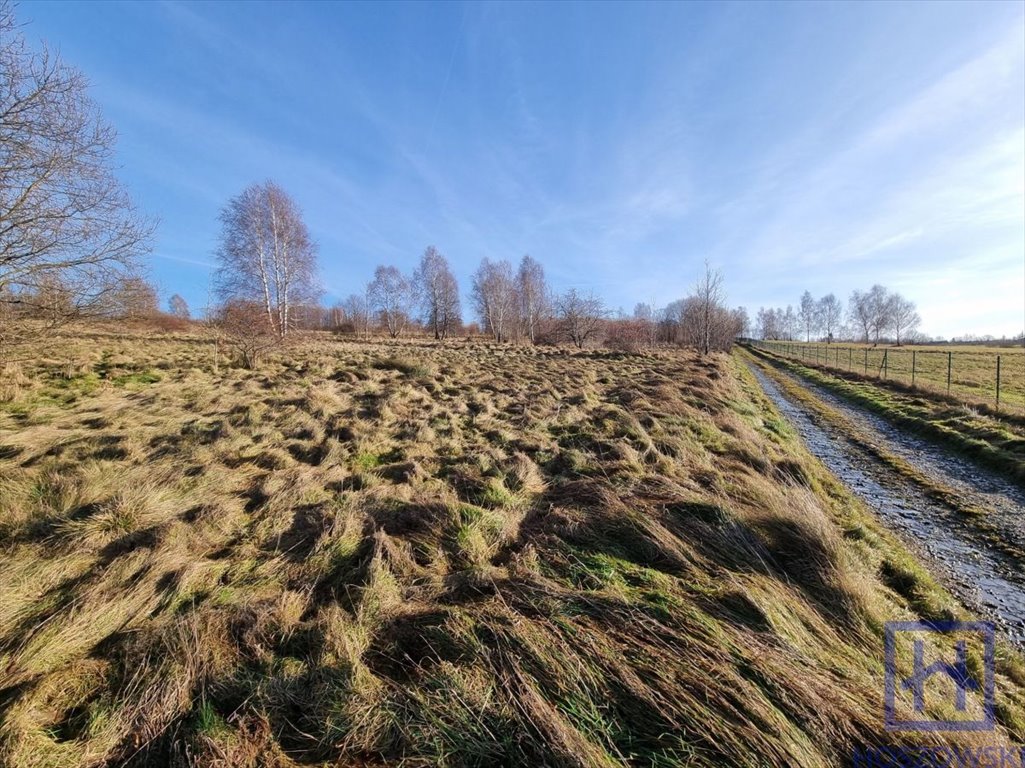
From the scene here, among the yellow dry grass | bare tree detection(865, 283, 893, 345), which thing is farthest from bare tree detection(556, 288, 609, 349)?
bare tree detection(865, 283, 893, 345)

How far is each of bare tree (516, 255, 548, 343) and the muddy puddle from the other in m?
40.5

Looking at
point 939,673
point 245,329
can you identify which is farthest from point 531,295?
point 939,673

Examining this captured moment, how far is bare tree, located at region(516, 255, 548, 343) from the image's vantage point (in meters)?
49.0

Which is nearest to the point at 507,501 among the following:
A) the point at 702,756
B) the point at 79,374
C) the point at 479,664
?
the point at 479,664

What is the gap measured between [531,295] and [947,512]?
45752 millimetres

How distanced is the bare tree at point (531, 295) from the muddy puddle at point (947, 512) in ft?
133

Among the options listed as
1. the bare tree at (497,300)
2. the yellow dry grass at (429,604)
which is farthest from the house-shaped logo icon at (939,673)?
the bare tree at (497,300)

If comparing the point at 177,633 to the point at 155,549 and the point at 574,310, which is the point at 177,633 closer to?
the point at 155,549

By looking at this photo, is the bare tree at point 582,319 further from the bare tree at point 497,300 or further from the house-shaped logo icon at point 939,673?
the house-shaped logo icon at point 939,673

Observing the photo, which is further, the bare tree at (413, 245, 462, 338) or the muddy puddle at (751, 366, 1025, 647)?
the bare tree at (413, 245, 462, 338)

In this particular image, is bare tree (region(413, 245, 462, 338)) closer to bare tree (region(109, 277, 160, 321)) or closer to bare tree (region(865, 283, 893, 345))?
bare tree (region(109, 277, 160, 321))

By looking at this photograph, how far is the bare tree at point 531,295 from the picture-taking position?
49000 mm

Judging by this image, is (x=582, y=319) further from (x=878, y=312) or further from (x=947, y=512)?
(x=878, y=312)

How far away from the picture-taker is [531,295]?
49125mm
